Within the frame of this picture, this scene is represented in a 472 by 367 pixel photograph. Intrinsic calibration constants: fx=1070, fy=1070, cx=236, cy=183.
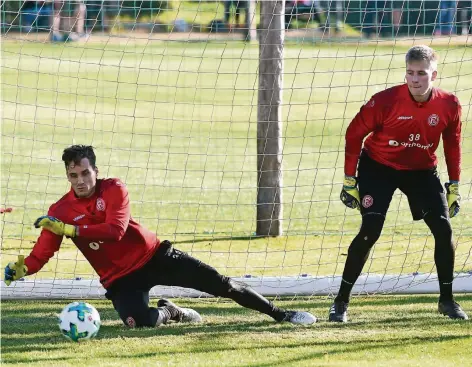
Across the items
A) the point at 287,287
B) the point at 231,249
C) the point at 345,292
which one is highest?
the point at 345,292

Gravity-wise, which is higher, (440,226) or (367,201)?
(367,201)

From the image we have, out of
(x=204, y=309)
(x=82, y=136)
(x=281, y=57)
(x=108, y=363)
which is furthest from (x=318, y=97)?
(x=108, y=363)

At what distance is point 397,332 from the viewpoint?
6.69 meters

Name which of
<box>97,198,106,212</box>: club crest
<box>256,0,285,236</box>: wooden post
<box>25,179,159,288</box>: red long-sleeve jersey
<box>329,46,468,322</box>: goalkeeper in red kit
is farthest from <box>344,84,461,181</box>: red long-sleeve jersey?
<box>256,0,285,236</box>: wooden post

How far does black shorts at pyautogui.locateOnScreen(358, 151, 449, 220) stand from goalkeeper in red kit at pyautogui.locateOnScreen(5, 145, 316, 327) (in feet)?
2.86

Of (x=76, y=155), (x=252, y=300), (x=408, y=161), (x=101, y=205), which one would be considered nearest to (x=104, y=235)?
(x=101, y=205)

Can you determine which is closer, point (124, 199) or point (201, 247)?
point (124, 199)

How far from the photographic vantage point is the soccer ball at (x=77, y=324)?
6.44 meters

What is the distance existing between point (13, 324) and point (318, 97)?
18.3 metres

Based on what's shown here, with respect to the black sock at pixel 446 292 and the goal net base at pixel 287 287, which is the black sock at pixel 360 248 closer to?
the black sock at pixel 446 292

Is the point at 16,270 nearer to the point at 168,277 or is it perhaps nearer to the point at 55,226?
the point at 55,226

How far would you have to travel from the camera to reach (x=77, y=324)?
6438 millimetres

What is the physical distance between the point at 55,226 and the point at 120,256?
0.56 meters

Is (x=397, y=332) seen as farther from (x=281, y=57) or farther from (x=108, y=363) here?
(x=281, y=57)
